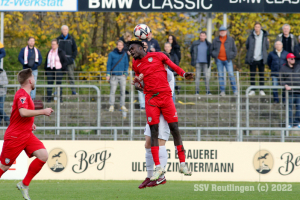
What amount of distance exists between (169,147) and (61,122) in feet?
9.91

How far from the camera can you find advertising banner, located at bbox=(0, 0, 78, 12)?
13.5 metres

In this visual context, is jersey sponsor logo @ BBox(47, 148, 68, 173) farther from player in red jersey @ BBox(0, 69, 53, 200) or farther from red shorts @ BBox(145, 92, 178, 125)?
red shorts @ BBox(145, 92, 178, 125)

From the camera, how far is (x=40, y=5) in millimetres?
13508

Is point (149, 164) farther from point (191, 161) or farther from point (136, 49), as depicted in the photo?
point (191, 161)

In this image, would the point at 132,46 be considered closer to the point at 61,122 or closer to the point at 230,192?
the point at 230,192

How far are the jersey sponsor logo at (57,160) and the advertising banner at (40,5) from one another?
487 centimetres

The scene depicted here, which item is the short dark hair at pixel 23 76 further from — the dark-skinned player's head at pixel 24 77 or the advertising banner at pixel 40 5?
the advertising banner at pixel 40 5

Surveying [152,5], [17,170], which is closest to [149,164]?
[17,170]

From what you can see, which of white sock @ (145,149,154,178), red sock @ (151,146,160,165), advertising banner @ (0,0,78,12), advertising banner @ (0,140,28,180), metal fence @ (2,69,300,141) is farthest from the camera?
advertising banner @ (0,0,78,12)

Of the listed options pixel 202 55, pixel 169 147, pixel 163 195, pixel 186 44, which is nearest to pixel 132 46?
pixel 163 195

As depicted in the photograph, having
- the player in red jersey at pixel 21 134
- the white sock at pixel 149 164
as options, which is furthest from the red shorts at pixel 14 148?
the white sock at pixel 149 164

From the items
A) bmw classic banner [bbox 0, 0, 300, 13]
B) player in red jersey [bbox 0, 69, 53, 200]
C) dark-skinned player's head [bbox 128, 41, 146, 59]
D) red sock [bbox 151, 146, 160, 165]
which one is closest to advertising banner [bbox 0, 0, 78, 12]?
bmw classic banner [bbox 0, 0, 300, 13]

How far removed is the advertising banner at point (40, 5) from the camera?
13.5m

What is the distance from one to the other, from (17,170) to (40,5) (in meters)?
5.40
